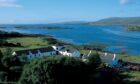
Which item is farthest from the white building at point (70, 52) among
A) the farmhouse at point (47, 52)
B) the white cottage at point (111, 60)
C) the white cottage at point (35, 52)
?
the white cottage at point (111, 60)

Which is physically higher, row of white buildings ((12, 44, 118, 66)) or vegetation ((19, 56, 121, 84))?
vegetation ((19, 56, 121, 84))

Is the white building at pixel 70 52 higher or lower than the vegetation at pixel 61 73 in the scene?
lower

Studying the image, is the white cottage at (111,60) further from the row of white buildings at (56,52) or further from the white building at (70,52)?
the white building at (70,52)

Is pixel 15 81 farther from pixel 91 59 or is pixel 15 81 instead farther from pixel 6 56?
pixel 91 59

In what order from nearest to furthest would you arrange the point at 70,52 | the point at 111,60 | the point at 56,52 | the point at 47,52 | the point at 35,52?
the point at 111,60 < the point at 35,52 < the point at 70,52 < the point at 47,52 < the point at 56,52

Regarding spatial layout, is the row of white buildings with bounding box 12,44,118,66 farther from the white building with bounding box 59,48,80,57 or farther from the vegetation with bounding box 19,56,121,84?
the vegetation with bounding box 19,56,121,84

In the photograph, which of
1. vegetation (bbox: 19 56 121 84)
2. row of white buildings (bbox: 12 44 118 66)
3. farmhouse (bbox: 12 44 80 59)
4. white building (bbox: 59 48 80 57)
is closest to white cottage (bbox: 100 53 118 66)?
row of white buildings (bbox: 12 44 118 66)

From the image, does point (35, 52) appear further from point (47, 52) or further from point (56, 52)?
point (56, 52)

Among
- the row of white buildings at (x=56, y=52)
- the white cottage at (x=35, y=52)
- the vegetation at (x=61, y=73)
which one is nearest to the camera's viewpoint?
the vegetation at (x=61, y=73)

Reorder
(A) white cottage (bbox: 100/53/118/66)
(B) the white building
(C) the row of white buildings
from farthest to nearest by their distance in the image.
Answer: (B) the white building, (C) the row of white buildings, (A) white cottage (bbox: 100/53/118/66)

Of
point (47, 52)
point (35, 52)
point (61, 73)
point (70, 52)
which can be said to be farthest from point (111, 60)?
point (61, 73)

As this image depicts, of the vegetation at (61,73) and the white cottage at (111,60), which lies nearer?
the vegetation at (61,73)
